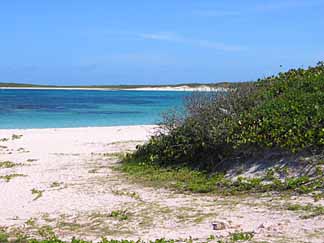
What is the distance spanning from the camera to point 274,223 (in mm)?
7141

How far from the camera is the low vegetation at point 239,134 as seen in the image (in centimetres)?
990

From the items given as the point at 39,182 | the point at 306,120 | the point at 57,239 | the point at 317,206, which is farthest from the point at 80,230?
the point at 306,120

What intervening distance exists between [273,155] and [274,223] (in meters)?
3.39

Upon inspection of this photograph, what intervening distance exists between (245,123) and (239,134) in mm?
270

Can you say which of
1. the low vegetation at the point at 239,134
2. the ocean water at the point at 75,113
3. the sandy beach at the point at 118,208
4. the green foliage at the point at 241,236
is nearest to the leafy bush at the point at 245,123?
the low vegetation at the point at 239,134

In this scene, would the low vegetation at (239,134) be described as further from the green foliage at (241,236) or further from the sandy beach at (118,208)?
the green foliage at (241,236)

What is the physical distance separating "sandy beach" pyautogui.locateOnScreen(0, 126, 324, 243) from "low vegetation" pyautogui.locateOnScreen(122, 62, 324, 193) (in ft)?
2.35

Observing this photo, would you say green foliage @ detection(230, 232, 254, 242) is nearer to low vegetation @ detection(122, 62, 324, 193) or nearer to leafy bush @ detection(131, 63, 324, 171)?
low vegetation @ detection(122, 62, 324, 193)

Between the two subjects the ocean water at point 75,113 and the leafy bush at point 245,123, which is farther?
the ocean water at point 75,113

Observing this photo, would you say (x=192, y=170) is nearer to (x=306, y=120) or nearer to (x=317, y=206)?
(x=306, y=120)

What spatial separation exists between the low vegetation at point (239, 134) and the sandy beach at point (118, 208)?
0.72 meters

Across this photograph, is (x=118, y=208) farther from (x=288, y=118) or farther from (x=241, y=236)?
(x=288, y=118)

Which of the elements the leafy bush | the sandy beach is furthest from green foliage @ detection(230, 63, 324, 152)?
the sandy beach

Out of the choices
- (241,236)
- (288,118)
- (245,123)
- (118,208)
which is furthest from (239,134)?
(241,236)
